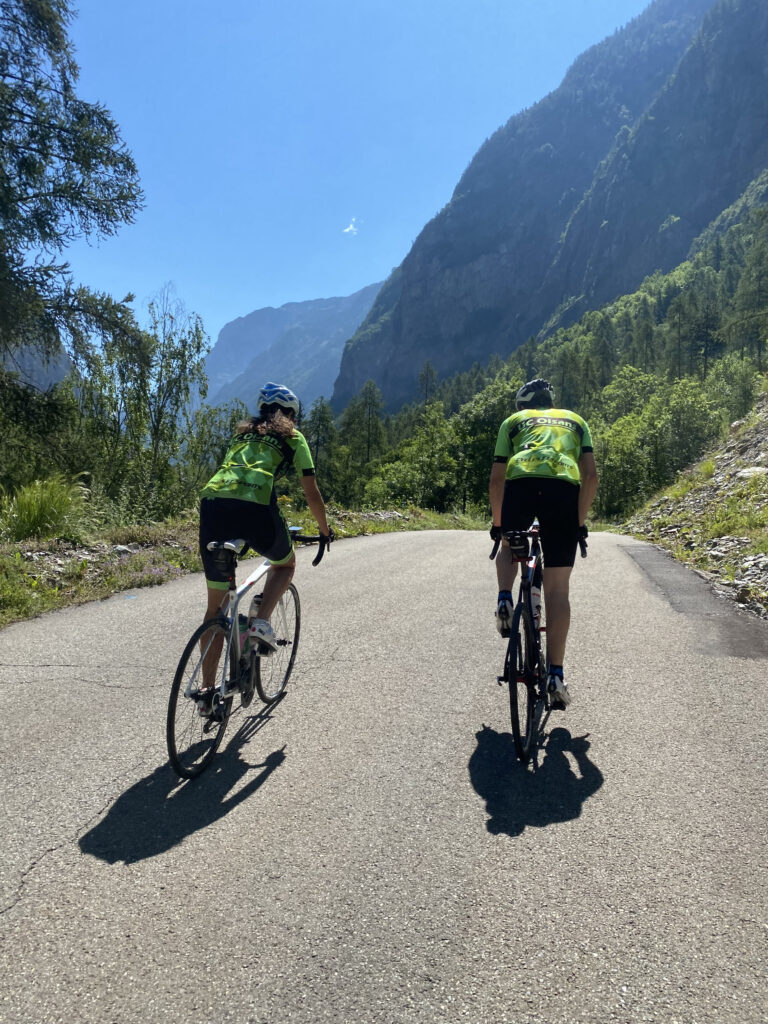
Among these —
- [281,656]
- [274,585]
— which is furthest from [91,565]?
[274,585]

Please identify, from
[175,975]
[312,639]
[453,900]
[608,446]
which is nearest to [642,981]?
[453,900]

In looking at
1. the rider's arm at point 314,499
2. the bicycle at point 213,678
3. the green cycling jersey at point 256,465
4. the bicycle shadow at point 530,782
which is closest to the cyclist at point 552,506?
the bicycle shadow at point 530,782

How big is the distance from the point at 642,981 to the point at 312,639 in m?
3.96

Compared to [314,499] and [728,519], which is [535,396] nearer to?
[314,499]

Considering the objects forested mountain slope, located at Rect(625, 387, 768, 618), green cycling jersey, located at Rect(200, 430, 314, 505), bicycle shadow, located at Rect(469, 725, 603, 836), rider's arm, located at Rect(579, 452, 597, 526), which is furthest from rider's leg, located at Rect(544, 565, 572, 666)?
forested mountain slope, located at Rect(625, 387, 768, 618)

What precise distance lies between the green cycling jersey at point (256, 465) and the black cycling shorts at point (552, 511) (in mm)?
1374

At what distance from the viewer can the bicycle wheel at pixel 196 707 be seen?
3.04m

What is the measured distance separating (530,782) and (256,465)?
2431 millimetres

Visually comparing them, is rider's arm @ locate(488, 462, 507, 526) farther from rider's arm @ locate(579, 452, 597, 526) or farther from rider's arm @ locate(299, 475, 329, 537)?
rider's arm @ locate(299, 475, 329, 537)

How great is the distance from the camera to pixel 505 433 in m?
3.99

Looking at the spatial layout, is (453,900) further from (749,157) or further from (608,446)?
(749,157)

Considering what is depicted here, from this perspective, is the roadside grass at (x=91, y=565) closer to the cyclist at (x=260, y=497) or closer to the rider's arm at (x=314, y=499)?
the cyclist at (x=260, y=497)

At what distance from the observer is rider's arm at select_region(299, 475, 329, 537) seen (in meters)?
3.84

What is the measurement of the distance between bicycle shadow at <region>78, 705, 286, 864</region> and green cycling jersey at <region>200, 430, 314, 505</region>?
61.8 inches
